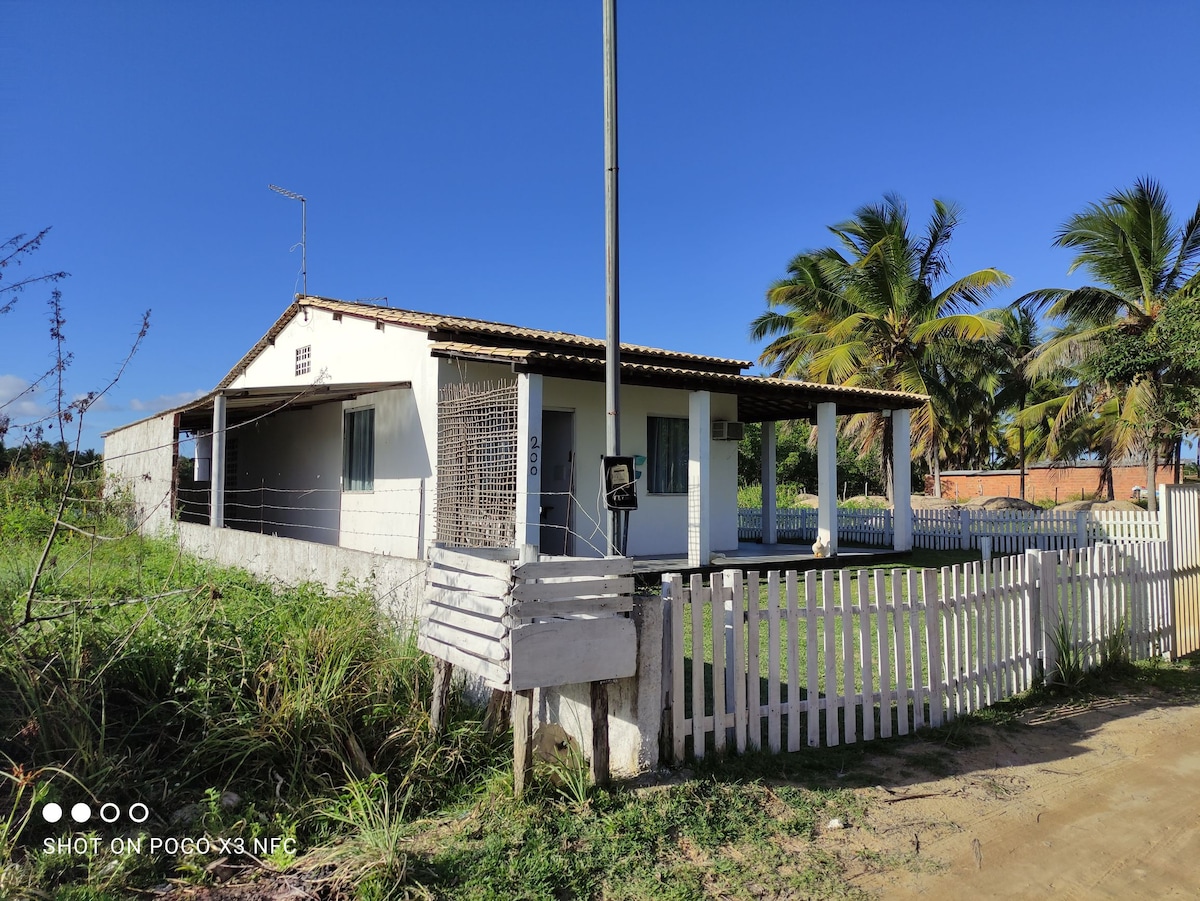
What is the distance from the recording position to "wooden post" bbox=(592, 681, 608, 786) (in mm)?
3854

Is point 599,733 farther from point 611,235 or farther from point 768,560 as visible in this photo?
point 768,560

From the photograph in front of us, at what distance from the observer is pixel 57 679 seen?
3.87m

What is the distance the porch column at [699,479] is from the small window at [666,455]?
1.40 meters

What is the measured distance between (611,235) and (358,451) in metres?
8.25

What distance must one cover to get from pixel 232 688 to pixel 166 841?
86 centimetres

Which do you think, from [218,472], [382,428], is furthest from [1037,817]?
[218,472]

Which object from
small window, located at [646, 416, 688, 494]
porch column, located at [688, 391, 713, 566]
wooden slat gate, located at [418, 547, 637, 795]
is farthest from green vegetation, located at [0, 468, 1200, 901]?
small window, located at [646, 416, 688, 494]

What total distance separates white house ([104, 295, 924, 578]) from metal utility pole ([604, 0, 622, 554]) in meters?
2.94

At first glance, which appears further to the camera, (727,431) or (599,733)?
(727,431)

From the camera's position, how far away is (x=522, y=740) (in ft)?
12.5

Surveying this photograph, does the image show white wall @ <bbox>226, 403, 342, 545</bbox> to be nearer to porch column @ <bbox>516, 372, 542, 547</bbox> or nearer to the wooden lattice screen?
the wooden lattice screen

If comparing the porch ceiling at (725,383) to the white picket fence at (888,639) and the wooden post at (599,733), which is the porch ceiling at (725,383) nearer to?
the white picket fence at (888,639)

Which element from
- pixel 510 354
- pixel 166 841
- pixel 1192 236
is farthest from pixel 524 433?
pixel 1192 236

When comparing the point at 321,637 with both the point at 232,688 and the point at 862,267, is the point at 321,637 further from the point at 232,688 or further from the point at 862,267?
the point at 862,267
